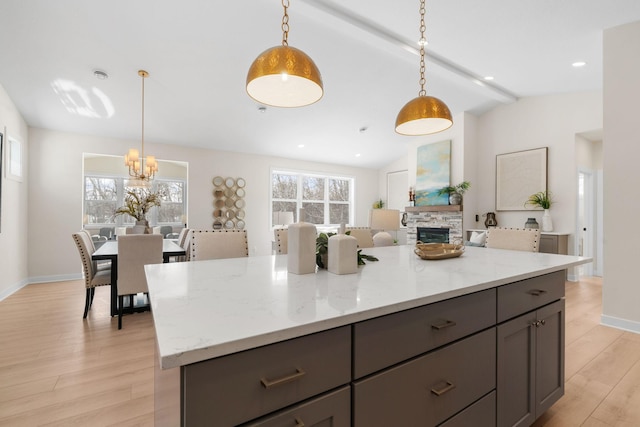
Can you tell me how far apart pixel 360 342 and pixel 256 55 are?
12.7 feet

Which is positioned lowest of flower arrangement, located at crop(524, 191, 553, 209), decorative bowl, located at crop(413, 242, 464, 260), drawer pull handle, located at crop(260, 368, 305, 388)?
drawer pull handle, located at crop(260, 368, 305, 388)

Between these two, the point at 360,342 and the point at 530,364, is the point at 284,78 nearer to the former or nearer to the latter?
the point at 360,342

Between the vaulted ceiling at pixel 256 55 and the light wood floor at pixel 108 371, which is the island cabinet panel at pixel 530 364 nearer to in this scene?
the light wood floor at pixel 108 371

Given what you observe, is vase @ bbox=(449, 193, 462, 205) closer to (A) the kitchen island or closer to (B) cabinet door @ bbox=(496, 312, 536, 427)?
(A) the kitchen island

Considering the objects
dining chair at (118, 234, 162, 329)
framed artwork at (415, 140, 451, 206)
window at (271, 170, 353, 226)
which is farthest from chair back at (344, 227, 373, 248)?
window at (271, 170, 353, 226)

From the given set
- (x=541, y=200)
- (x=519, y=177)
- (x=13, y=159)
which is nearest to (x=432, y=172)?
(x=519, y=177)

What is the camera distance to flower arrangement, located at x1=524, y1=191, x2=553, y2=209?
5.19 m

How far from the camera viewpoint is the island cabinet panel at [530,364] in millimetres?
1323

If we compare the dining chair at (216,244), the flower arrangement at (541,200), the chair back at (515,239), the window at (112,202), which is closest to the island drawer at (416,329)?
the chair back at (515,239)

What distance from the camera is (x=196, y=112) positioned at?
16.2 feet

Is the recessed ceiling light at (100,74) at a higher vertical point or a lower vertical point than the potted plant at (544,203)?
higher

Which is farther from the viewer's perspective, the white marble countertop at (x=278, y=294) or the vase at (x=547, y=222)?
the vase at (x=547, y=222)

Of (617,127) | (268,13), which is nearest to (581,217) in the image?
(617,127)

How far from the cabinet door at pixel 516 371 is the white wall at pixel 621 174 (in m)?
2.46
